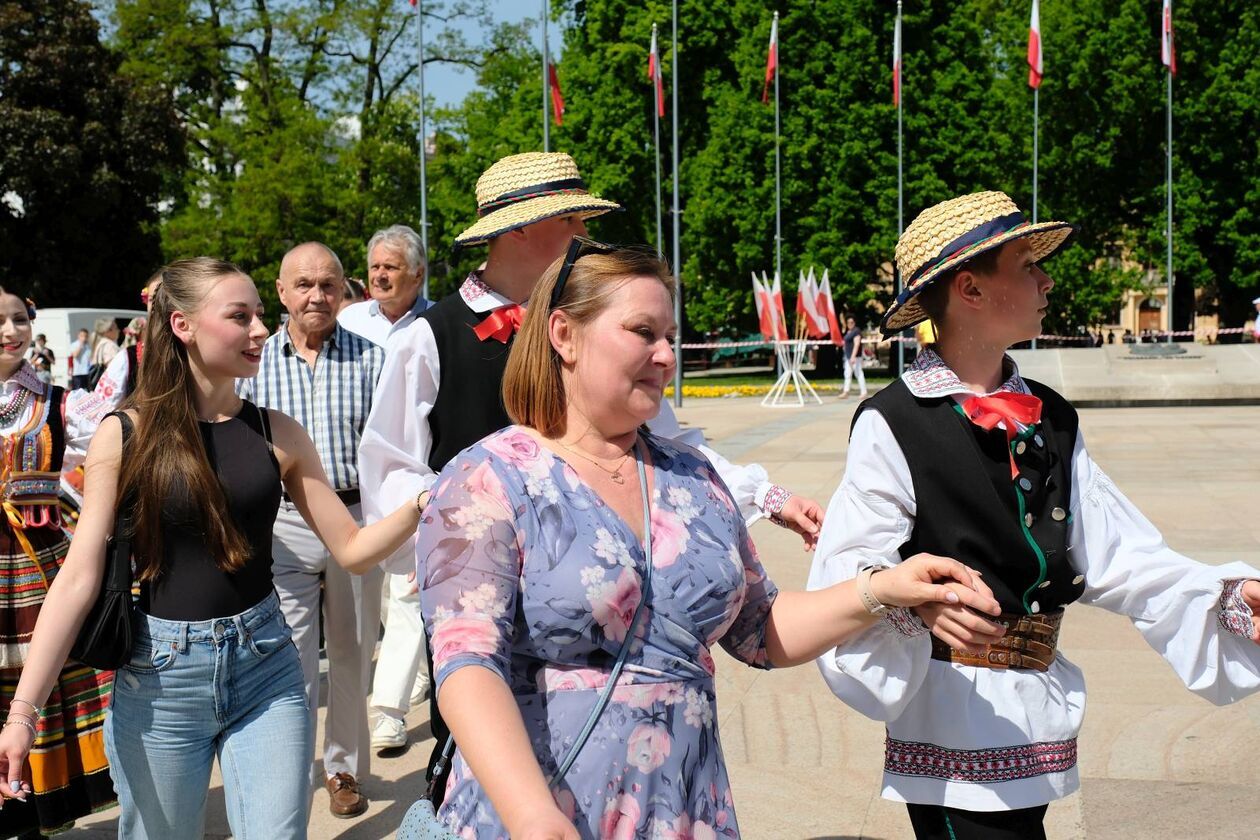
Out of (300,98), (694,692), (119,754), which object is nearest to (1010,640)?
(694,692)

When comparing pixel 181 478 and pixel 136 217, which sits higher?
pixel 136 217

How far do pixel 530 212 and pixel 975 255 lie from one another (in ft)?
4.63

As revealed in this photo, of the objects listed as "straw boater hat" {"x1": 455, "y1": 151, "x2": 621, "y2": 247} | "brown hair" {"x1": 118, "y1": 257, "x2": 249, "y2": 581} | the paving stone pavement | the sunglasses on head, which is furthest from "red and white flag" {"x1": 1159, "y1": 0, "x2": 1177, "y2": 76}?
the sunglasses on head

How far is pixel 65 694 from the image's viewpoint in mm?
4500

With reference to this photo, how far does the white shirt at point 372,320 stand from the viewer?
6.68 m

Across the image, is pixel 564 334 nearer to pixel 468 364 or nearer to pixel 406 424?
pixel 468 364

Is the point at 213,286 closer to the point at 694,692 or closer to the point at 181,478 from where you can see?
the point at 181,478

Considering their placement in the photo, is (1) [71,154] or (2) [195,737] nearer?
(2) [195,737]

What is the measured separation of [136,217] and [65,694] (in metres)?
40.8

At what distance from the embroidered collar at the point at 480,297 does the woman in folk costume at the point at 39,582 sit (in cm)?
194

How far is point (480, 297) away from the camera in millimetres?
3877

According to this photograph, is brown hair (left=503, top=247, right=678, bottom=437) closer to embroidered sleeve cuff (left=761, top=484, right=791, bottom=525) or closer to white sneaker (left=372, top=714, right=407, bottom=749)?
embroidered sleeve cuff (left=761, top=484, right=791, bottom=525)

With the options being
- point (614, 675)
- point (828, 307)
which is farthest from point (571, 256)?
point (828, 307)

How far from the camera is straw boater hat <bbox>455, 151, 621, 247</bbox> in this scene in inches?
150
